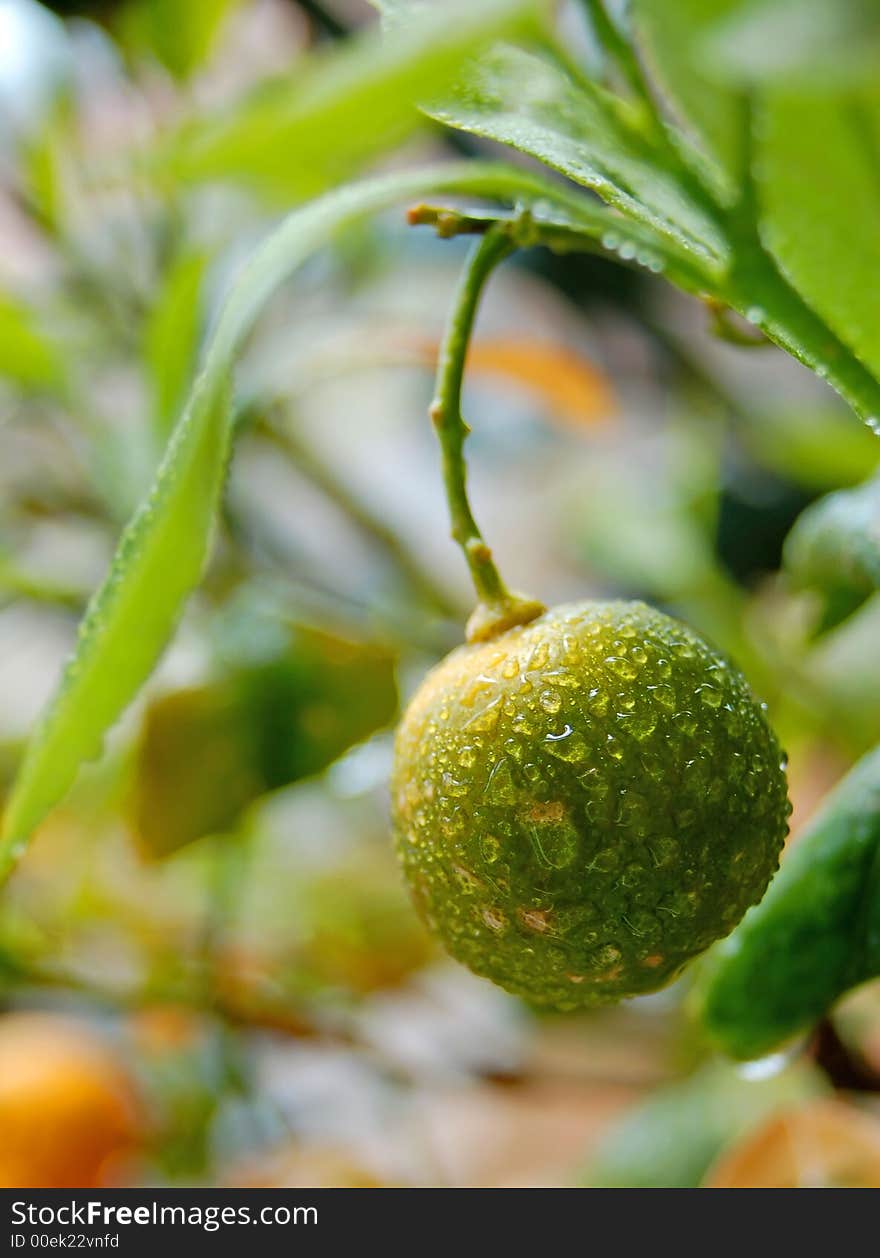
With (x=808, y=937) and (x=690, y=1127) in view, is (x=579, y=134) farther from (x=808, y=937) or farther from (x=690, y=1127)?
(x=690, y=1127)

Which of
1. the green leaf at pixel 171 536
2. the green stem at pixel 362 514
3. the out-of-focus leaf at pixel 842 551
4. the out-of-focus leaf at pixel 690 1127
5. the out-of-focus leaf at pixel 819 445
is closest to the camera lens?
the green leaf at pixel 171 536

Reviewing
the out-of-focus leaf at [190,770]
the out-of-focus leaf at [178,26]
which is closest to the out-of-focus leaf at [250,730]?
the out-of-focus leaf at [190,770]

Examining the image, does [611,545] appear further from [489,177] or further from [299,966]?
[489,177]

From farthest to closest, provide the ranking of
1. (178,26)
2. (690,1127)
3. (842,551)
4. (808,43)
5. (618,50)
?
(178,26), (690,1127), (842,551), (618,50), (808,43)

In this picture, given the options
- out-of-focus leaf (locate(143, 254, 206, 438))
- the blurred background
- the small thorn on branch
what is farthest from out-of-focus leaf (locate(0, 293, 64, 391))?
the small thorn on branch

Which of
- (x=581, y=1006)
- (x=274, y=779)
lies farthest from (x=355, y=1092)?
(x=581, y=1006)

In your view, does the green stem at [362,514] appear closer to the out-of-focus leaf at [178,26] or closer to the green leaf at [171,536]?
the out-of-focus leaf at [178,26]

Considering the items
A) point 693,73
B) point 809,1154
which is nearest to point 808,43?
point 693,73

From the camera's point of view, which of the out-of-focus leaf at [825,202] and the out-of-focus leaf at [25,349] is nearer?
the out-of-focus leaf at [825,202]
